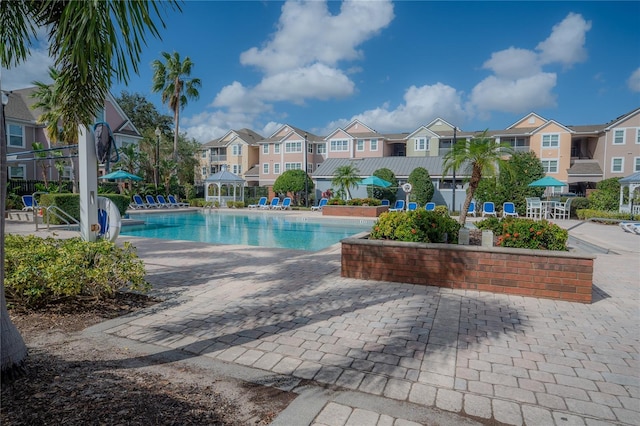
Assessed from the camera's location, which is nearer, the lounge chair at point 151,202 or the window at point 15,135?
the window at point 15,135

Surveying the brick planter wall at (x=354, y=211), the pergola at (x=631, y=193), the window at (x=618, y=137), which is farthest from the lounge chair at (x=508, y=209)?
the window at (x=618, y=137)

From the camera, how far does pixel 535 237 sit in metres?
5.97

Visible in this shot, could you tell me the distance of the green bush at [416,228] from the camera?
6508 millimetres

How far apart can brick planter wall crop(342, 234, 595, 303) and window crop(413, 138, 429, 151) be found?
1462 inches

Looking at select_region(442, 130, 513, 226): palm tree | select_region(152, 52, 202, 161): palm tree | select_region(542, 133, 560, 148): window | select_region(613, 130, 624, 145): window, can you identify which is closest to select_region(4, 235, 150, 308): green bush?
select_region(442, 130, 513, 226): palm tree

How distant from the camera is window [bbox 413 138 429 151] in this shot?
1619 inches

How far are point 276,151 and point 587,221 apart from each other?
3320 cm

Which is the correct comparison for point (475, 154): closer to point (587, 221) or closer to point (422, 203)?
point (587, 221)

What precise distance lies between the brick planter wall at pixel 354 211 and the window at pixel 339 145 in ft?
68.7

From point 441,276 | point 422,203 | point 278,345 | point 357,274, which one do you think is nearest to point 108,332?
point 278,345

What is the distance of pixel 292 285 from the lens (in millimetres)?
6027

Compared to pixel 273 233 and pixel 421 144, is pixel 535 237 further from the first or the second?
pixel 421 144

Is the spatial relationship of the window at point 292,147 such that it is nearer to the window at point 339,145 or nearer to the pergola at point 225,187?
the window at point 339,145

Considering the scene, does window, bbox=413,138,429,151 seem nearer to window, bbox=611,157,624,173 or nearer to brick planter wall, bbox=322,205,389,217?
window, bbox=611,157,624,173
